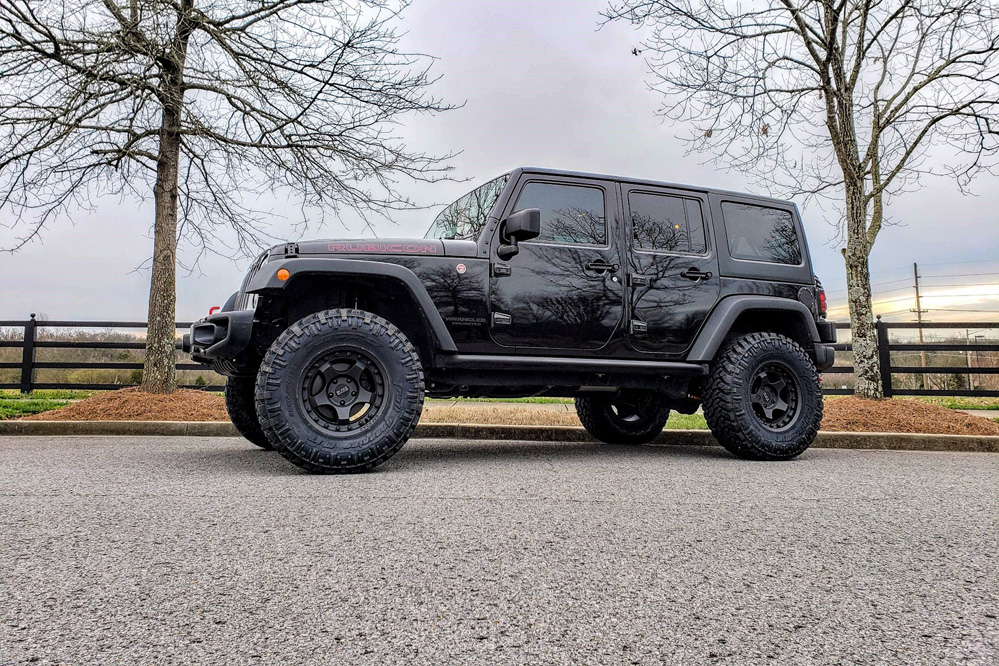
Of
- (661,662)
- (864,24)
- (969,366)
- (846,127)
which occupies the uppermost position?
(864,24)

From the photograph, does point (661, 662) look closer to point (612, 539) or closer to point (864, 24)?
point (612, 539)

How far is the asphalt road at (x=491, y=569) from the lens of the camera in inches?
72.0

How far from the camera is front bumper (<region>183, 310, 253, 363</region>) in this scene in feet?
15.9

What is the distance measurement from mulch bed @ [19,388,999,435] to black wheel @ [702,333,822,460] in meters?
2.64

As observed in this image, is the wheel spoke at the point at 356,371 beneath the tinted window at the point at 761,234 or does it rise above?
beneath

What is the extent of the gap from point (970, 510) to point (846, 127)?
7782 millimetres

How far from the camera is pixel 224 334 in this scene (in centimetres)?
494

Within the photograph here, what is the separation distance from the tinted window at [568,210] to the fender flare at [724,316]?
1.20 meters

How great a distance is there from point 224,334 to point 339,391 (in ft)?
3.14

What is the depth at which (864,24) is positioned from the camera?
10.0 meters

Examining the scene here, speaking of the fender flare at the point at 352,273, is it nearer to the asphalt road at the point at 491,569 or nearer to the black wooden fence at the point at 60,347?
the asphalt road at the point at 491,569

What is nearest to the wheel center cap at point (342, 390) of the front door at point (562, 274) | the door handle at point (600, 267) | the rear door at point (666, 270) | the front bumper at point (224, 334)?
the front bumper at point (224, 334)

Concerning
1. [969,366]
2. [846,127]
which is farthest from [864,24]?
[969,366]

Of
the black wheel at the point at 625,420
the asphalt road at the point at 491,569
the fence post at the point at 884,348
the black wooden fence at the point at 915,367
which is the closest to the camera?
the asphalt road at the point at 491,569
